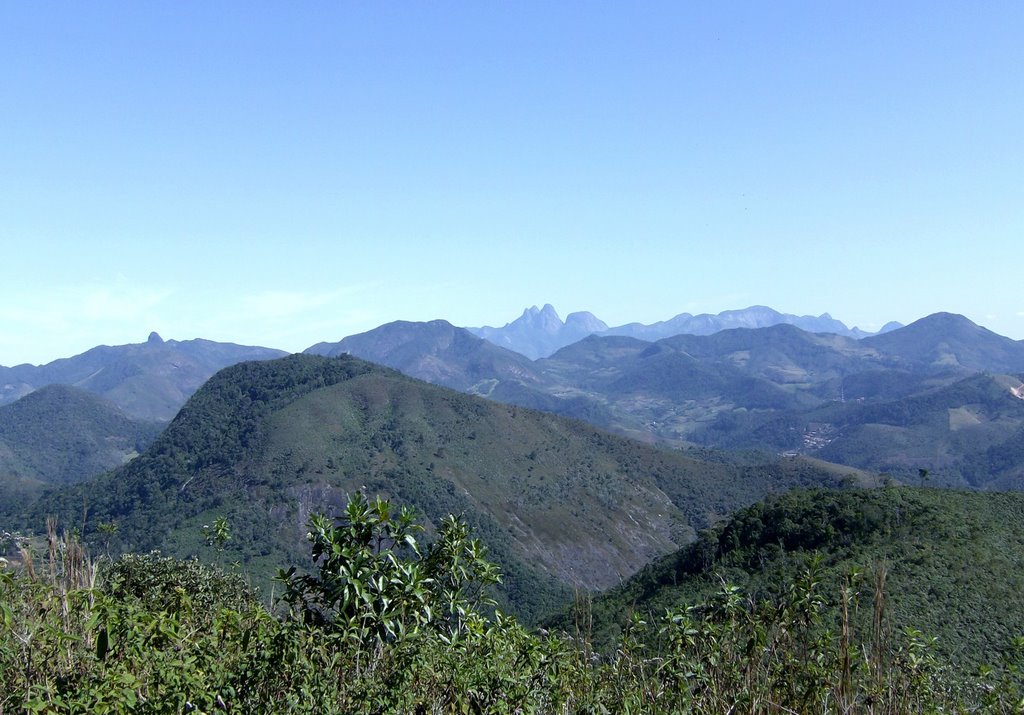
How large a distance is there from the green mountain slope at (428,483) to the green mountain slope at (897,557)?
50.7 meters

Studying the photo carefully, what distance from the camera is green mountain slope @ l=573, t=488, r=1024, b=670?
4741 cm

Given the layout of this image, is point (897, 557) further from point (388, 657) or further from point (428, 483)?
point (428, 483)

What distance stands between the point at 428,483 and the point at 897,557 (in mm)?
106618

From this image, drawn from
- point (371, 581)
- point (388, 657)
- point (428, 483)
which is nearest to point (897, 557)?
point (388, 657)

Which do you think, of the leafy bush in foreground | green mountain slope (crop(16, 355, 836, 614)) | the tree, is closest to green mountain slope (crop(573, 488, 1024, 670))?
the leafy bush in foreground

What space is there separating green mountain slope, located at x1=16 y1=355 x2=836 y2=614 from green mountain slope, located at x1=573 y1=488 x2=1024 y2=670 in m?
50.7

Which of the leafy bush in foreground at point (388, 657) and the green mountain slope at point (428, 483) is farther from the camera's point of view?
the green mountain slope at point (428, 483)

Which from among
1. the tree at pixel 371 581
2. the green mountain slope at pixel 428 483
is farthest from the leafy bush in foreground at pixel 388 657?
the green mountain slope at pixel 428 483

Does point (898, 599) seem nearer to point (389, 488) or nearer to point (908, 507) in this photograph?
point (908, 507)

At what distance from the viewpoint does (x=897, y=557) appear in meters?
60.9

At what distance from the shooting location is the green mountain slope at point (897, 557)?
47.4 m

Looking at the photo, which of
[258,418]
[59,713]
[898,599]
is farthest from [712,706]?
[258,418]

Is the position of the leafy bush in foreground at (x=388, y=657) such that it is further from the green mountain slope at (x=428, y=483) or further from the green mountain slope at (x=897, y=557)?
the green mountain slope at (x=428, y=483)

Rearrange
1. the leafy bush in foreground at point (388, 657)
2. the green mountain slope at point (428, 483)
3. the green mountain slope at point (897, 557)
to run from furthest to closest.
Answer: the green mountain slope at point (428, 483) → the green mountain slope at point (897, 557) → the leafy bush in foreground at point (388, 657)
